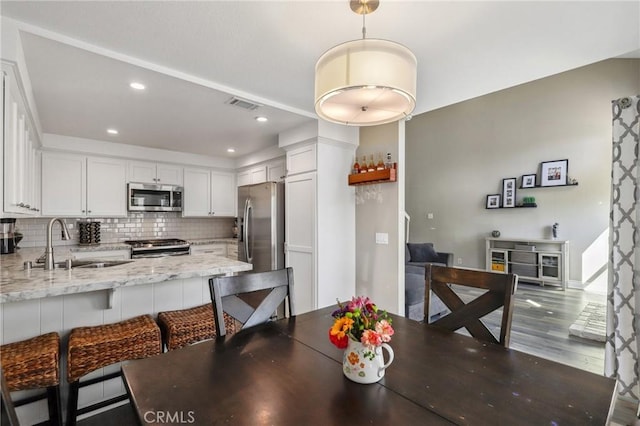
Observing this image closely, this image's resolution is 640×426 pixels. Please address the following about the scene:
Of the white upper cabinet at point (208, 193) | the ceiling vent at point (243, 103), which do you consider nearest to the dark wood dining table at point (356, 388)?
the ceiling vent at point (243, 103)

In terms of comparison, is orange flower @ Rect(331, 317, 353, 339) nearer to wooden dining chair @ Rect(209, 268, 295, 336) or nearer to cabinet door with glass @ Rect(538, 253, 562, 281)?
wooden dining chair @ Rect(209, 268, 295, 336)

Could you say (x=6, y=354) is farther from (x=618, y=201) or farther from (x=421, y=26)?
(x=618, y=201)

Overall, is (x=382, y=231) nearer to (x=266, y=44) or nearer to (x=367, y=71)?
(x=266, y=44)

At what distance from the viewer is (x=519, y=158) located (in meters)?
6.29

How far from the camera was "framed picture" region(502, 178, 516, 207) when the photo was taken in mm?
6312

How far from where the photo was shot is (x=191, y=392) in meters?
0.96

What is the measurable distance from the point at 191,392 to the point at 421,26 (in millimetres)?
2076

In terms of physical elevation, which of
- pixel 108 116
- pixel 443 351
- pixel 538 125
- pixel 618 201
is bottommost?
pixel 443 351

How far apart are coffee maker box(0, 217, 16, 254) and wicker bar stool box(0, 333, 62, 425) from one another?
2.35 meters

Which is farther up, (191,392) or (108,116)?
(108,116)

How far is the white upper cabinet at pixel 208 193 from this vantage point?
489 cm

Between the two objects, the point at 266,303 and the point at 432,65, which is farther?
the point at 432,65

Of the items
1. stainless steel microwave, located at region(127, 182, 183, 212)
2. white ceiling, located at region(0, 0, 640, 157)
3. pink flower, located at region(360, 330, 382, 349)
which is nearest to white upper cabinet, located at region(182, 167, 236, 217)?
stainless steel microwave, located at region(127, 182, 183, 212)

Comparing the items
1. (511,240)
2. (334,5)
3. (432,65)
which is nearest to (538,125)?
(511,240)
